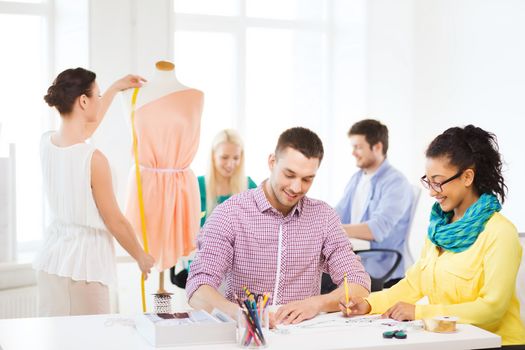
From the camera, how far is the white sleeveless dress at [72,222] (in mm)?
3482

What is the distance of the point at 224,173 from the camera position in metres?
4.79

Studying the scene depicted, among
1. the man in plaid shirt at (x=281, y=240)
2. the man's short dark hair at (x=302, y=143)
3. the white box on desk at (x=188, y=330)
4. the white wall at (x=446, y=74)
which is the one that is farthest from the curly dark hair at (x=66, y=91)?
the white wall at (x=446, y=74)

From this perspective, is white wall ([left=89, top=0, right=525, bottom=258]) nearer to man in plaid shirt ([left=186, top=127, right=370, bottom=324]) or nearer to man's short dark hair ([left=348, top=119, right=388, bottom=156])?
man's short dark hair ([left=348, top=119, right=388, bottom=156])

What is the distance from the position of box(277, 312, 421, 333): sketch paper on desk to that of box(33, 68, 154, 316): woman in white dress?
1239mm

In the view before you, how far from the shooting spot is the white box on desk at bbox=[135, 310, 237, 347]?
2238 mm

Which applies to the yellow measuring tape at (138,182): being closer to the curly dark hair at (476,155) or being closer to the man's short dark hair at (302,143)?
the man's short dark hair at (302,143)

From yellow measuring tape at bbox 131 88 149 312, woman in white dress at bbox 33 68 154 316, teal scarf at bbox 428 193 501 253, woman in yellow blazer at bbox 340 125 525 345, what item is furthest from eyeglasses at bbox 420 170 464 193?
yellow measuring tape at bbox 131 88 149 312

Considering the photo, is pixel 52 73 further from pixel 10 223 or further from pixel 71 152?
→ pixel 71 152

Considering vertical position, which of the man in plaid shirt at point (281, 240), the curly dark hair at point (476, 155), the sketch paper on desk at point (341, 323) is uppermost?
the curly dark hair at point (476, 155)

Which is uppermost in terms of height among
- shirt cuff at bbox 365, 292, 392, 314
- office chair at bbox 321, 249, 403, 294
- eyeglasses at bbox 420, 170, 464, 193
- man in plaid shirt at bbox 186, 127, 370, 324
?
eyeglasses at bbox 420, 170, 464, 193

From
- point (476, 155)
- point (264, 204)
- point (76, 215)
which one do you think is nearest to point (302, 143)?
point (264, 204)

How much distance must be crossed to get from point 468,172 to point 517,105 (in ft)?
9.84

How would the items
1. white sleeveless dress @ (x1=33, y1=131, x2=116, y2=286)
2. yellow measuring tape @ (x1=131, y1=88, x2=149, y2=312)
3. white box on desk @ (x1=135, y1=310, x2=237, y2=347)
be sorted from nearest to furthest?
white box on desk @ (x1=135, y1=310, x2=237, y2=347), white sleeveless dress @ (x1=33, y1=131, x2=116, y2=286), yellow measuring tape @ (x1=131, y1=88, x2=149, y2=312)

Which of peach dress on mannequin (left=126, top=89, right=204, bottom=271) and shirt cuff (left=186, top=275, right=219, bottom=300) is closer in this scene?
shirt cuff (left=186, top=275, right=219, bottom=300)
